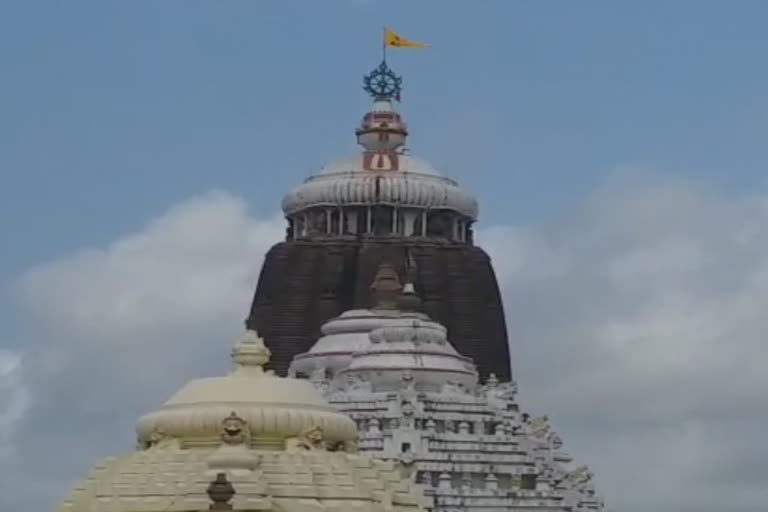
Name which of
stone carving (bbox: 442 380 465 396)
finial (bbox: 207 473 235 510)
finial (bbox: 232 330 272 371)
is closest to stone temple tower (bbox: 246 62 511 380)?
stone carving (bbox: 442 380 465 396)

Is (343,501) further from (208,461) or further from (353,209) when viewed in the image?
(353,209)

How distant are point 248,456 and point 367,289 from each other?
2347 inches

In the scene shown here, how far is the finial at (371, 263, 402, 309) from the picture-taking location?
3413 inches

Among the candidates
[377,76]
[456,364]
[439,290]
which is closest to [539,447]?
[456,364]

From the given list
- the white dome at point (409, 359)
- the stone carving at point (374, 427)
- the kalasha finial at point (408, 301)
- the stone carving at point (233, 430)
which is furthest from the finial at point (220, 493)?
the kalasha finial at point (408, 301)

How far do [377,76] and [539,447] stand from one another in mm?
26189

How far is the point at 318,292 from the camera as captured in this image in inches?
3922

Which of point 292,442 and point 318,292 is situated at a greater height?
point 318,292

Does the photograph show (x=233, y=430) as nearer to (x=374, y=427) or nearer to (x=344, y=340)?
(x=374, y=427)

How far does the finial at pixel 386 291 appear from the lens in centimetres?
8669

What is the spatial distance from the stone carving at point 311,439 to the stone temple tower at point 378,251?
2182 inches

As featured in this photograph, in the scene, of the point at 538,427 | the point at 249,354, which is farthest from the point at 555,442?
the point at 249,354

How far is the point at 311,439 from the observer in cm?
4078

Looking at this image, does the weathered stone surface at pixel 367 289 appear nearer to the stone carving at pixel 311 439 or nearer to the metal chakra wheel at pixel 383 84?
the metal chakra wheel at pixel 383 84
